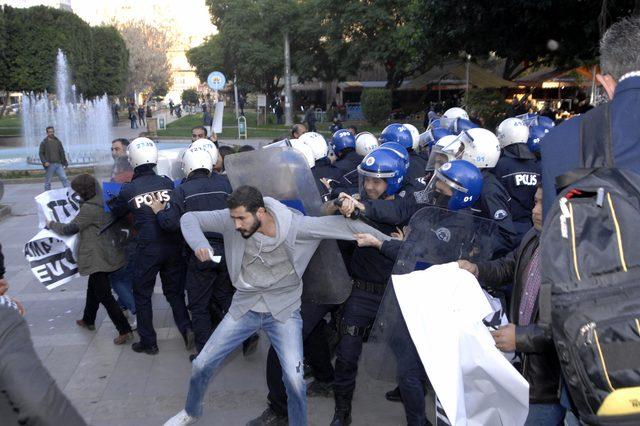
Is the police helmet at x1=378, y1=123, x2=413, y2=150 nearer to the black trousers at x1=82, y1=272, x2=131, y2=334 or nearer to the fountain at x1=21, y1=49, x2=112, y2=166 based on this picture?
the black trousers at x1=82, y1=272, x2=131, y2=334

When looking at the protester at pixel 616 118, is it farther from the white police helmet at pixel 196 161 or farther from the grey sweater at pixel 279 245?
the white police helmet at pixel 196 161

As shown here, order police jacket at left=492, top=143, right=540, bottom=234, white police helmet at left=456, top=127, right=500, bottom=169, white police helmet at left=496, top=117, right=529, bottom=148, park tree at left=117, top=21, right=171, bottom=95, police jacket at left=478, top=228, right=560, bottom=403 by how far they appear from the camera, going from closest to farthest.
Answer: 1. police jacket at left=478, top=228, right=560, bottom=403
2. white police helmet at left=456, top=127, right=500, bottom=169
3. police jacket at left=492, top=143, right=540, bottom=234
4. white police helmet at left=496, top=117, right=529, bottom=148
5. park tree at left=117, top=21, right=171, bottom=95

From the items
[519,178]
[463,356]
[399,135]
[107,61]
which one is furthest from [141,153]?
[107,61]

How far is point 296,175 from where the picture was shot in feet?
14.3

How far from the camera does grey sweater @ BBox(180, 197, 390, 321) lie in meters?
3.86

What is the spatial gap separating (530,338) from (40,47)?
3513 cm

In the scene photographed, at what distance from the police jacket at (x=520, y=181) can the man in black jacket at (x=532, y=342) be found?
2614mm

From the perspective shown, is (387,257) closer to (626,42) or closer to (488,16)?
(626,42)

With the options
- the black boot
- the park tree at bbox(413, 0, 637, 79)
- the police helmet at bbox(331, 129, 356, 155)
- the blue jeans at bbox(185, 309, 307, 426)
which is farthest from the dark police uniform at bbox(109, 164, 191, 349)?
the park tree at bbox(413, 0, 637, 79)

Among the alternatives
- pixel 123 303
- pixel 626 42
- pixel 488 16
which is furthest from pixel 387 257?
pixel 488 16

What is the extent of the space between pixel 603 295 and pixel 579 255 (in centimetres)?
12

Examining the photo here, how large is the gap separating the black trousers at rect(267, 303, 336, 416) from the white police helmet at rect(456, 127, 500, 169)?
1.64 meters

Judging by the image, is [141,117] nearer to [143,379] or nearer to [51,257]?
[51,257]

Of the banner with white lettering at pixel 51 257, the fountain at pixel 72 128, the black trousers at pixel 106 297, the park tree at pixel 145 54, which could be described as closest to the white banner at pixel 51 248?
the banner with white lettering at pixel 51 257
